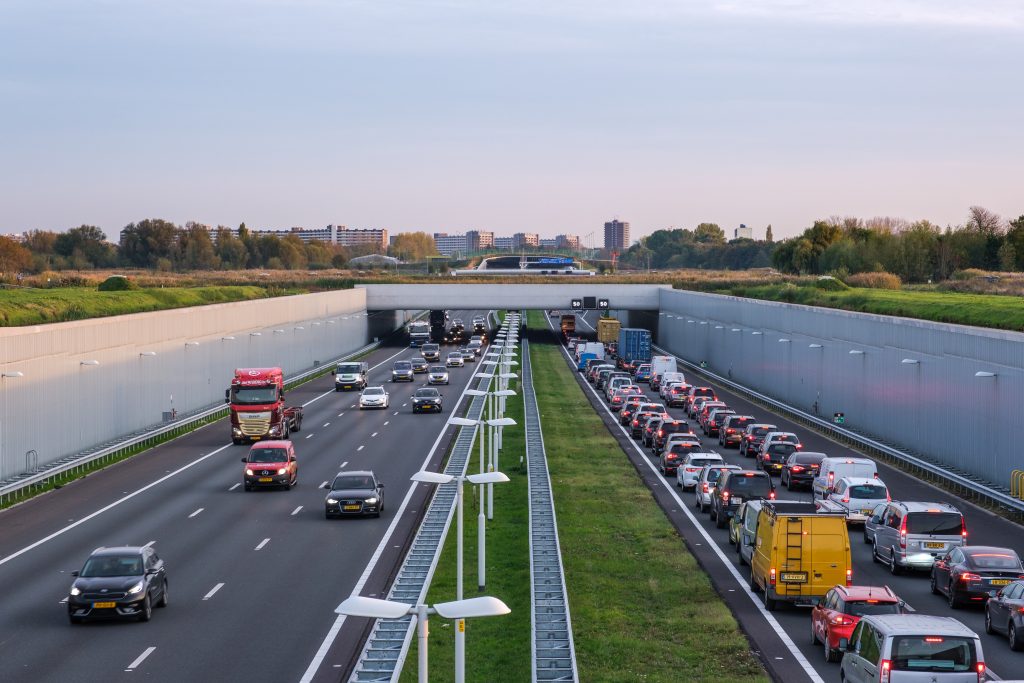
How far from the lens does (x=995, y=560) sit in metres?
28.0

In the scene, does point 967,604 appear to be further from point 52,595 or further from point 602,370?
point 602,370

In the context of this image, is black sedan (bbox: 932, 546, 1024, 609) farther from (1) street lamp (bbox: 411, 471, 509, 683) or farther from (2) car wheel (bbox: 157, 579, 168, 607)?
(2) car wheel (bbox: 157, 579, 168, 607)

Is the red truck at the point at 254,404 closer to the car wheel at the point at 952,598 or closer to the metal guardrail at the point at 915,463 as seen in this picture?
the metal guardrail at the point at 915,463

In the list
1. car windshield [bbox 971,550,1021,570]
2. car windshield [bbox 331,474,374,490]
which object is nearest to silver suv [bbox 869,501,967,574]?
car windshield [bbox 971,550,1021,570]

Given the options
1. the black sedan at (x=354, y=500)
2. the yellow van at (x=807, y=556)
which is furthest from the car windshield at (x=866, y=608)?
the black sedan at (x=354, y=500)

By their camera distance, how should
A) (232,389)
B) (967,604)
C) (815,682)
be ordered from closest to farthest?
(815,682) < (967,604) < (232,389)

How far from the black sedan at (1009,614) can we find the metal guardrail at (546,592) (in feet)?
27.5

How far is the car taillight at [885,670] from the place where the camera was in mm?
18500

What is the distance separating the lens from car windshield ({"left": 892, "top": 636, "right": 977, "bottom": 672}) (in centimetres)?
1861

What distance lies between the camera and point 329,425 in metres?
67.8

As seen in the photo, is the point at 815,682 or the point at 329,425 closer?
the point at 815,682

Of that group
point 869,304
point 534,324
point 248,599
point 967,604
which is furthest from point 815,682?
point 534,324

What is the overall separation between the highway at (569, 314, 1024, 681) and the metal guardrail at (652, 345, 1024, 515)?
589 mm

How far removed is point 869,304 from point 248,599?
2295 inches
